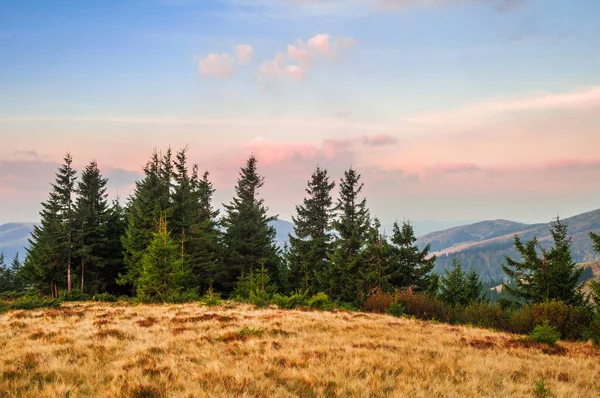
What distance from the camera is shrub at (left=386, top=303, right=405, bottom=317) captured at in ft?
69.1

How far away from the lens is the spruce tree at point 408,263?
37.6m

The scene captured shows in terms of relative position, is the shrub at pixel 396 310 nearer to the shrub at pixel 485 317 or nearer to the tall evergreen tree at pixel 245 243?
the shrub at pixel 485 317

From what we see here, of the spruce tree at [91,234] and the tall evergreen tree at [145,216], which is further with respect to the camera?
the spruce tree at [91,234]

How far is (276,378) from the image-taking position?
7.20m

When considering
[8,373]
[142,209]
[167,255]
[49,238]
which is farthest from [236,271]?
[8,373]

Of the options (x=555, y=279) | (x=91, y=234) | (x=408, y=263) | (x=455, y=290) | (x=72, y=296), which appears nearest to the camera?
(x=72, y=296)

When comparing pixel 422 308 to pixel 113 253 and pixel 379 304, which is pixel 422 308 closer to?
pixel 379 304

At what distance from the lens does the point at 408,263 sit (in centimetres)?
3825

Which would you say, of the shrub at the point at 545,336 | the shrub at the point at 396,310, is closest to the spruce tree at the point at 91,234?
the shrub at the point at 396,310

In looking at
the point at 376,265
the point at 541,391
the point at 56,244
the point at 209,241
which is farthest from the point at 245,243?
the point at 541,391

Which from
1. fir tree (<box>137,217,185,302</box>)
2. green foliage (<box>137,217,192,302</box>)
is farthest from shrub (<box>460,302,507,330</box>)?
fir tree (<box>137,217,185,302</box>)

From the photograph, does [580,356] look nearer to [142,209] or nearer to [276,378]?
[276,378]

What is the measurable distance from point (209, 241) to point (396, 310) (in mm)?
23592

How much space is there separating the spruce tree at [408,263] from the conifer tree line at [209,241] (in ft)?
0.35
